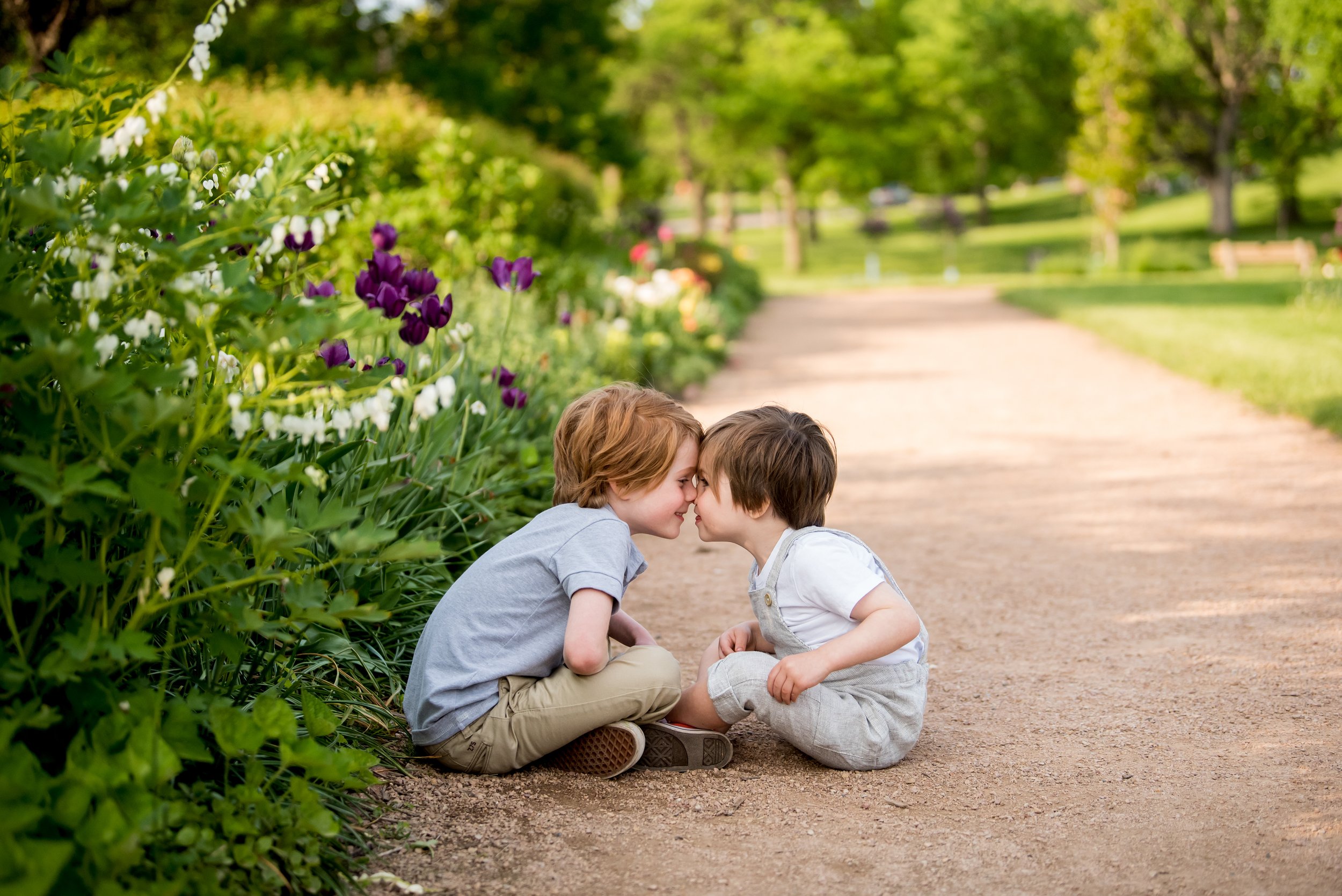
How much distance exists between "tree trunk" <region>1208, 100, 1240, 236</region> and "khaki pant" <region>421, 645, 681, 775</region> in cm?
3716

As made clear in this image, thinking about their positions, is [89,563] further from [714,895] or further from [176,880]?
→ [714,895]

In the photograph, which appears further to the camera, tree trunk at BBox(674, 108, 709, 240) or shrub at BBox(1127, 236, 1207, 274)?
tree trunk at BBox(674, 108, 709, 240)

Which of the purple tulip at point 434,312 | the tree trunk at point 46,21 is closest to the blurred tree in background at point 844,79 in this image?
the tree trunk at point 46,21

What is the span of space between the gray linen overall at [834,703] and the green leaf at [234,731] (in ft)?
4.23

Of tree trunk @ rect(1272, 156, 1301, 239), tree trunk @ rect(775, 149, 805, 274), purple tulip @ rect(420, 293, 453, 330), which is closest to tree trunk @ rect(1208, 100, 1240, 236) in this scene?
tree trunk @ rect(1272, 156, 1301, 239)

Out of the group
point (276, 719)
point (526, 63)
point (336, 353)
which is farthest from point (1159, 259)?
point (276, 719)

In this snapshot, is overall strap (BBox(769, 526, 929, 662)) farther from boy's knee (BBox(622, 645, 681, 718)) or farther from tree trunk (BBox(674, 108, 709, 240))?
tree trunk (BBox(674, 108, 709, 240))

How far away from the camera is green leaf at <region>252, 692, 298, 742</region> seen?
2143 mm

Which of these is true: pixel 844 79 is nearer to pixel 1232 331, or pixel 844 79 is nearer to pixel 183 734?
pixel 1232 331

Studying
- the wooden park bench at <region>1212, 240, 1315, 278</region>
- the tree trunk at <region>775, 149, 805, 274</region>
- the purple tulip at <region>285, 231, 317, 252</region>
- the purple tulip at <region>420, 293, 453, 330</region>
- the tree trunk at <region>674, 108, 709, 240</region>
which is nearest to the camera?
the purple tulip at <region>285, 231, 317, 252</region>

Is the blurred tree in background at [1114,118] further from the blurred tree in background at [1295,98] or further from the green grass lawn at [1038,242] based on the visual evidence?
the blurred tree in background at [1295,98]

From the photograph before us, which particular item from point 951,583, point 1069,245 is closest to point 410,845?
point 951,583

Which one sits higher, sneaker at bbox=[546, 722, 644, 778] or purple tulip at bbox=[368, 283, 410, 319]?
purple tulip at bbox=[368, 283, 410, 319]

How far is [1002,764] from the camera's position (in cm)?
303
